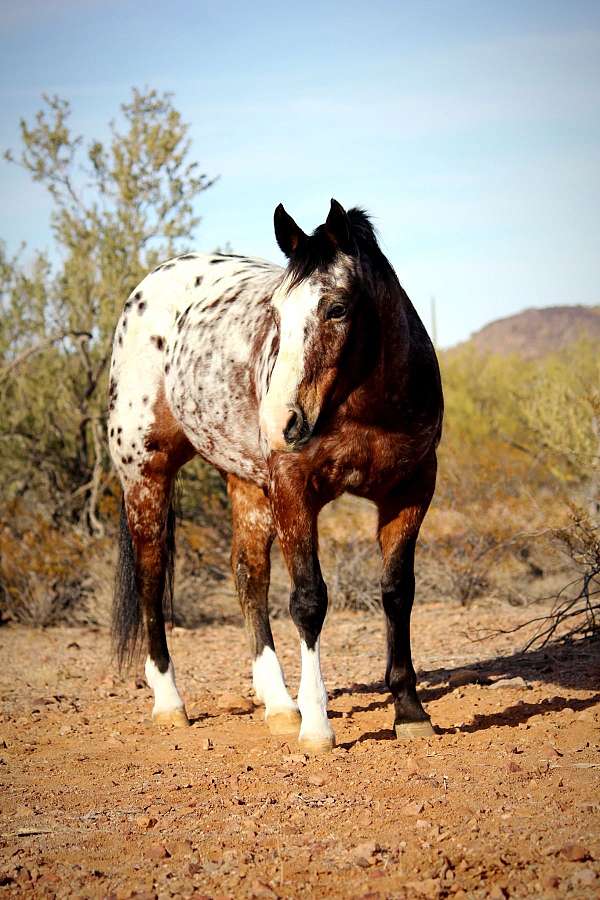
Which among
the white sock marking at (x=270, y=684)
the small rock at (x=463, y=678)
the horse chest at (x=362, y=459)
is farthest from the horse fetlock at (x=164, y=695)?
the horse chest at (x=362, y=459)

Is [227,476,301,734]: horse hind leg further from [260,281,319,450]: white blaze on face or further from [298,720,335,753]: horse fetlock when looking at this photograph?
[260,281,319,450]: white blaze on face

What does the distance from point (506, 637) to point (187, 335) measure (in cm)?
347

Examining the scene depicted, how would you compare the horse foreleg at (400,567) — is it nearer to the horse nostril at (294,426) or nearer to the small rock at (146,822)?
the horse nostril at (294,426)

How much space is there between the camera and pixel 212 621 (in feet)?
31.4

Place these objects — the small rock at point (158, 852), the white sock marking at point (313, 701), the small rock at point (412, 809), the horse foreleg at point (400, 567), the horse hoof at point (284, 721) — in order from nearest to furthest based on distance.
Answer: the small rock at point (158, 852) < the small rock at point (412, 809) < the white sock marking at point (313, 701) < the horse foreleg at point (400, 567) < the horse hoof at point (284, 721)

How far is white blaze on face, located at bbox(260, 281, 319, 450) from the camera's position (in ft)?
13.5

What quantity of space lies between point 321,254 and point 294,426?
32.6 inches

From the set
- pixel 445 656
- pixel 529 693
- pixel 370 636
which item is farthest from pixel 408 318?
pixel 370 636

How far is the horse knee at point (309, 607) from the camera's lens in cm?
461

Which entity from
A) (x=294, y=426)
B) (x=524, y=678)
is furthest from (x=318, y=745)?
(x=524, y=678)

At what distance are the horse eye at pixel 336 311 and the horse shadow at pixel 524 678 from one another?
211 cm

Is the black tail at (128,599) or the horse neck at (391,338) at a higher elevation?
the horse neck at (391,338)

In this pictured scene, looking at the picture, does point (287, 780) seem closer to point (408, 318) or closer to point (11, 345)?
point (408, 318)

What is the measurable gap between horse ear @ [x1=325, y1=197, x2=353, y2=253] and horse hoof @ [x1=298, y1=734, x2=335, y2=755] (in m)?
2.34
